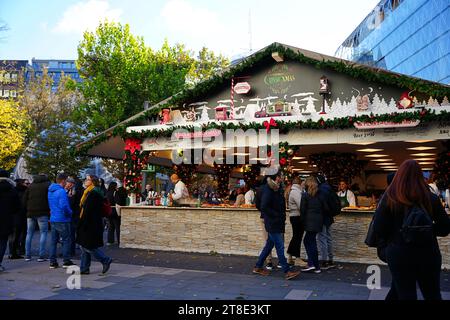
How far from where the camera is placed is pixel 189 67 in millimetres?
34719

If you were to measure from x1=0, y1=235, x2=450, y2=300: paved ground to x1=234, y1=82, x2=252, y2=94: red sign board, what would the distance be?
18.2ft

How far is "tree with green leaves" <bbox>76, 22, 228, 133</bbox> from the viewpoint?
94.7ft

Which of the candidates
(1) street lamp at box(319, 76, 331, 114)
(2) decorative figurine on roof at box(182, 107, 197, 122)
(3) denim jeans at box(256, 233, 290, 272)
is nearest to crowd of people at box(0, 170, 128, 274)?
(3) denim jeans at box(256, 233, 290, 272)

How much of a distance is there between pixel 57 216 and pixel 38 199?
38.1 inches

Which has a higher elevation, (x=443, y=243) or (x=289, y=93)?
(x=289, y=93)

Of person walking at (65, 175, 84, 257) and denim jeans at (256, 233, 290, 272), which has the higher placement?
person walking at (65, 175, 84, 257)

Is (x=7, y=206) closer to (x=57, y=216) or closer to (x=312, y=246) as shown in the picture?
(x=57, y=216)

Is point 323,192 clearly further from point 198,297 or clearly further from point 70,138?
point 70,138

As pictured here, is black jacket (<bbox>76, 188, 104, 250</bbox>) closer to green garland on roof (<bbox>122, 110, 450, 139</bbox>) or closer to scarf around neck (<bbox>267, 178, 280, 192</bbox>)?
scarf around neck (<bbox>267, 178, 280, 192</bbox>)

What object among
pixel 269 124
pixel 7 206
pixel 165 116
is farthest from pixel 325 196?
pixel 165 116

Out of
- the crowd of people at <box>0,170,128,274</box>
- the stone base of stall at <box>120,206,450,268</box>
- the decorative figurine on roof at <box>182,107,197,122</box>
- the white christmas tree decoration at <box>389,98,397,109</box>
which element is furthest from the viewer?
the decorative figurine on roof at <box>182,107,197,122</box>

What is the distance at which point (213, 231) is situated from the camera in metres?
11.9

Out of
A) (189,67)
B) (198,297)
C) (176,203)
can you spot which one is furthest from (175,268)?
(189,67)

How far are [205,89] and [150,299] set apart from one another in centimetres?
877
